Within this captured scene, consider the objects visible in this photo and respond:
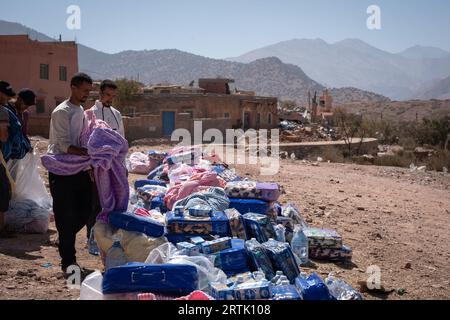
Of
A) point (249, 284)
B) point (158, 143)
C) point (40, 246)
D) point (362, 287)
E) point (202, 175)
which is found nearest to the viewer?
point (249, 284)

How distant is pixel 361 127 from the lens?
3092 cm

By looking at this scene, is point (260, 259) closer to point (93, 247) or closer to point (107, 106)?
point (93, 247)

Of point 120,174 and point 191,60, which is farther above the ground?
point 191,60

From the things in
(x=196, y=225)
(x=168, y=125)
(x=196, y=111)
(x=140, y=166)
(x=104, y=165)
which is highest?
(x=196, y=111)

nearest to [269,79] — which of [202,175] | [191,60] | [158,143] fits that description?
[191,60]

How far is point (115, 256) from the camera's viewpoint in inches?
137

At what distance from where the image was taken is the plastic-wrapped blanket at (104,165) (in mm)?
3664

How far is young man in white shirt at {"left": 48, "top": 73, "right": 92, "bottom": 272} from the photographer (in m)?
3.71

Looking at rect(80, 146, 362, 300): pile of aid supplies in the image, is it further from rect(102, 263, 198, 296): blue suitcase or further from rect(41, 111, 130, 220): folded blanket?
rect(41, 111, 130, 220): folded blanket

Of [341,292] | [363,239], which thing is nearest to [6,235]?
[341,292]

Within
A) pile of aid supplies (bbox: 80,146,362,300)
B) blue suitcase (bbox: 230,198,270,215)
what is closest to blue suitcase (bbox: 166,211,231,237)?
pile of aid supplies (bbox: 80,146,362,300)

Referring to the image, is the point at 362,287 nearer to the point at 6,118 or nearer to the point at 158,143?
the point at 6,118

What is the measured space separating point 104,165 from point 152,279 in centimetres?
115
